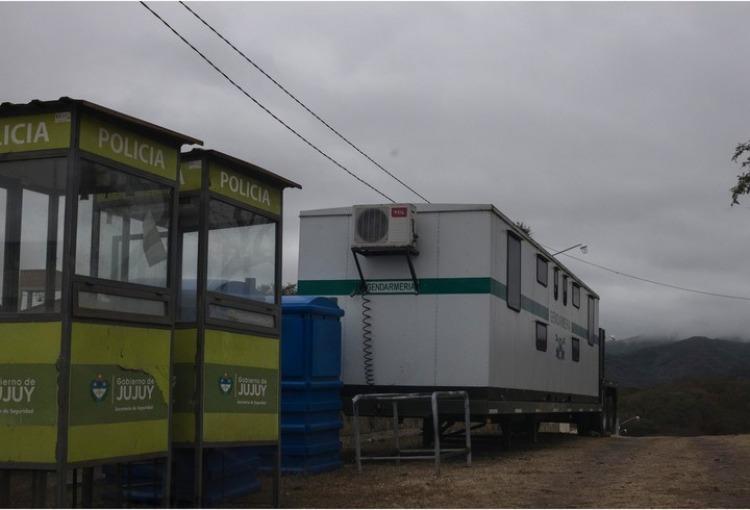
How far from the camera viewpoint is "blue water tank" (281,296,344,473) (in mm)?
11289

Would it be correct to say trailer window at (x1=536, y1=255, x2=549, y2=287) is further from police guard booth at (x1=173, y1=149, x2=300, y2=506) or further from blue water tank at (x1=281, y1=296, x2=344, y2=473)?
police guard booth at (x1=173, y1=149, x2=300, y2=506)

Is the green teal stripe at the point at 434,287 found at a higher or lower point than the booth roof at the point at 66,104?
lower

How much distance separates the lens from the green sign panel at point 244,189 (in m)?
8.30

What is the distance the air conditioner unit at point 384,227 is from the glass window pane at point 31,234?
655cm

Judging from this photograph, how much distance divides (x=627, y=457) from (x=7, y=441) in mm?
10448

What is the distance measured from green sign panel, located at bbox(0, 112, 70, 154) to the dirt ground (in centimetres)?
392

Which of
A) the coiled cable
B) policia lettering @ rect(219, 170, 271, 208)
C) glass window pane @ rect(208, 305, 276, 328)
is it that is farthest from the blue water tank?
policia lettering @ rect(219, 170, 271, 208)

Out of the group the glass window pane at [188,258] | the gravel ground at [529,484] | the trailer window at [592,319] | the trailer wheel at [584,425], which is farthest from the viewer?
the trailer wheel at [584,425]

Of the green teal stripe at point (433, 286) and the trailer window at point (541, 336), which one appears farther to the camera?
the trailer window at point (541, 336)

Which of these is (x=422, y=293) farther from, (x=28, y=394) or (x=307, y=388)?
(x=28, y=394)

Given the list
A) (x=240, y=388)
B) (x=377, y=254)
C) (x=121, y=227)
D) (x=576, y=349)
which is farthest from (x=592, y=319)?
(x=121, y=227)

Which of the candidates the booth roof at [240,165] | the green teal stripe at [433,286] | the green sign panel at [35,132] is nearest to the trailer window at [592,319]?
the green teal stripe at [433,286]

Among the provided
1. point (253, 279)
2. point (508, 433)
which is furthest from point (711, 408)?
point (253, 279)

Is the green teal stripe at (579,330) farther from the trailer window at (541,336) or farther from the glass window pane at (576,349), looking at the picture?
the trailer window at (541,336)
